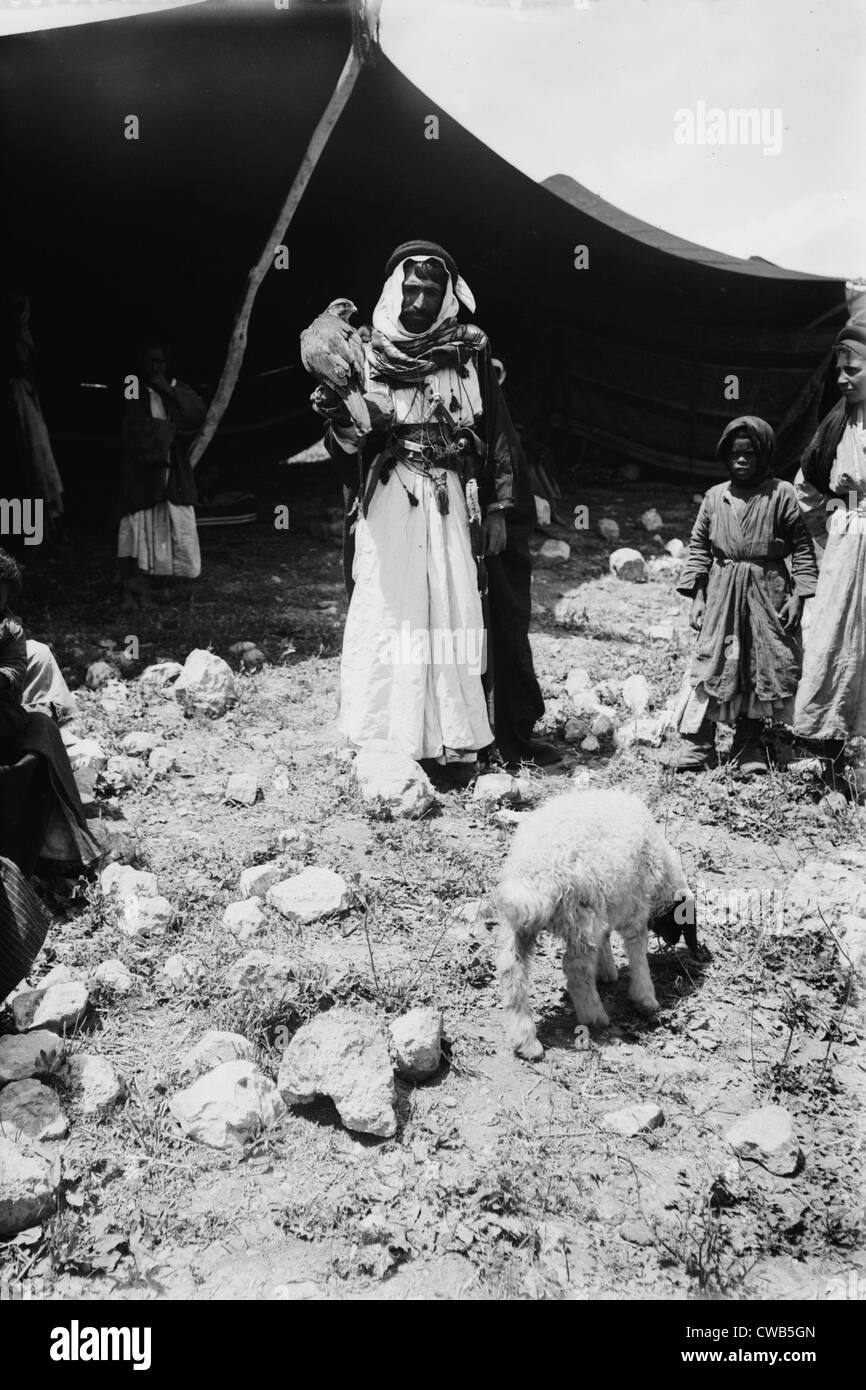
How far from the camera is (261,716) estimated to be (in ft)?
18.4

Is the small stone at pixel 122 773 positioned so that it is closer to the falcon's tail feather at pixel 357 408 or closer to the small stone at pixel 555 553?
the falcon's tail feather at pixel 357 408

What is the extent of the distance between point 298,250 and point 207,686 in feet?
19.6

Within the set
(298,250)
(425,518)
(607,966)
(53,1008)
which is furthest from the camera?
(298,250)

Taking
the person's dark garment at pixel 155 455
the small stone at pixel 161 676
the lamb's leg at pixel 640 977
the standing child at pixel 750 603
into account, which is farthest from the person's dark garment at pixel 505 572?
the person's dark garment at pixel 155 455

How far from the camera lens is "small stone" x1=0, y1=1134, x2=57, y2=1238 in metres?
2.30

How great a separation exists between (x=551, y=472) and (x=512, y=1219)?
391 inches

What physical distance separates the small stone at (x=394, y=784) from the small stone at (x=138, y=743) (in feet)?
3.76

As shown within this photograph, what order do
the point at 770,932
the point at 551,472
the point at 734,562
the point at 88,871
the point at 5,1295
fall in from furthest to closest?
the point at 551,472 < the point at 734,562 < the point at 88,871 < the point at 770,932 < the point at 5,1295

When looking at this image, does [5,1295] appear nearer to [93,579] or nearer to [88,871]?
[88,871]

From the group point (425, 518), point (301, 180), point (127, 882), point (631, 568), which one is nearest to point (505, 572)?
point (425, 518)

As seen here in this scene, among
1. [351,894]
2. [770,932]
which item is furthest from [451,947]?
[770,932]

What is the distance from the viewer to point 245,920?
343cm

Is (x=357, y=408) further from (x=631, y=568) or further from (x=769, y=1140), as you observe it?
(x=631, y=568)

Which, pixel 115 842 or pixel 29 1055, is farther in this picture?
pixel 115 842
